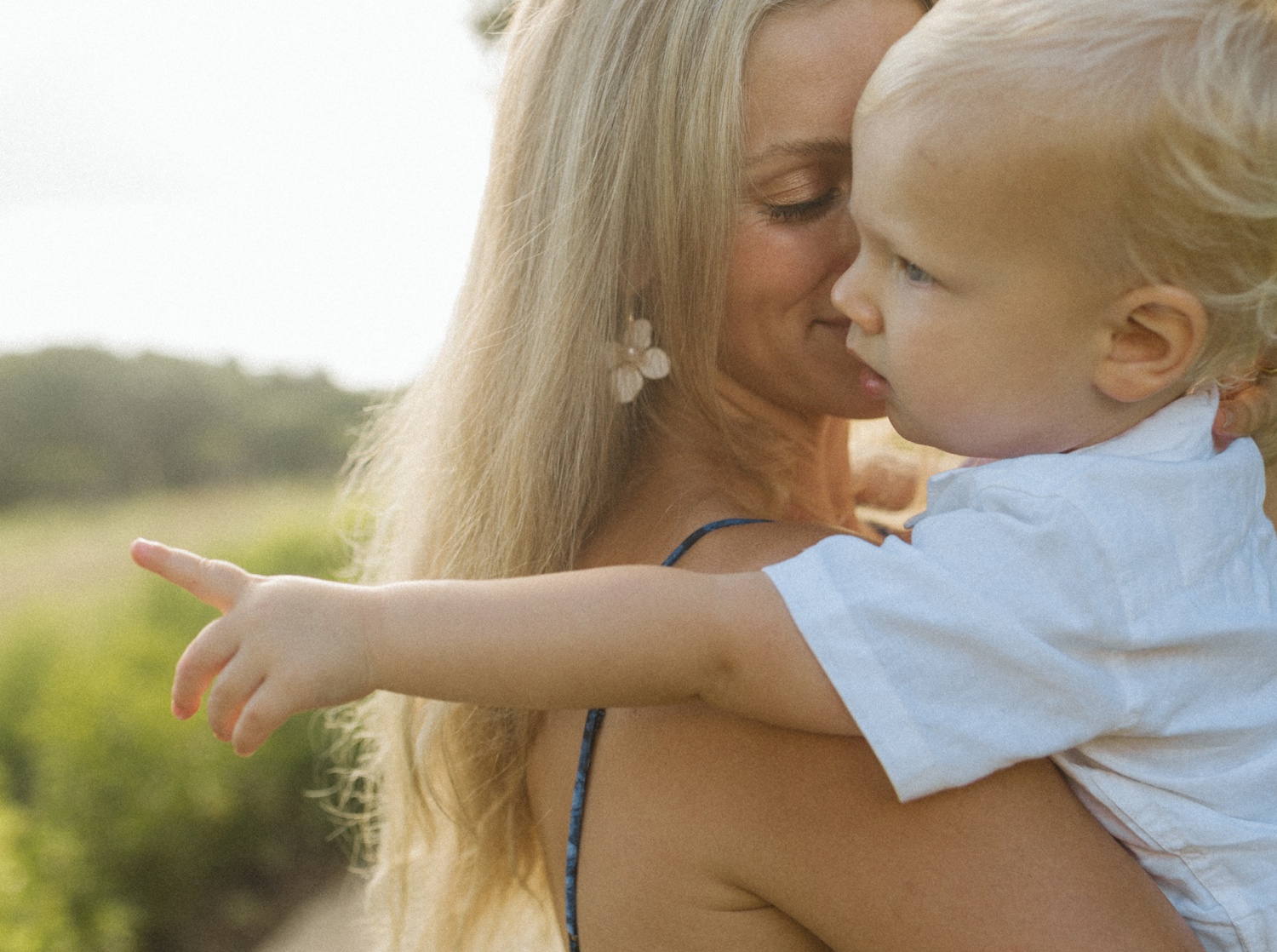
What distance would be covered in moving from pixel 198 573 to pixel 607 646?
0.43 meters

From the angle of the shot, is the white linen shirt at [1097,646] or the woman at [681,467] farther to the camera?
the woman at [681,467]

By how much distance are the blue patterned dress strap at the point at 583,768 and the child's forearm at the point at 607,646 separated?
336 mm

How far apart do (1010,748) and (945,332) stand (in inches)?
19.6

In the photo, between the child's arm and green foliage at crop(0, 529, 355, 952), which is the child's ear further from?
green foliage at crop(0, 529, 355, 952)

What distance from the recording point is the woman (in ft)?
4.25

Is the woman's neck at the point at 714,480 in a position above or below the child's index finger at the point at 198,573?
below

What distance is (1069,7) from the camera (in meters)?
1.31

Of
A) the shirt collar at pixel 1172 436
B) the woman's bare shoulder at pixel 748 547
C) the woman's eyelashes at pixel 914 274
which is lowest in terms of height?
the woman's bare shoulder at pixel 748 547

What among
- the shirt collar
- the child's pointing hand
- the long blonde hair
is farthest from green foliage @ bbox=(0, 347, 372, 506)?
the shirt collar

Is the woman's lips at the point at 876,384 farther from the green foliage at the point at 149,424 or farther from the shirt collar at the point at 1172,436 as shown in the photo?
the green foliage at the point at 149,424

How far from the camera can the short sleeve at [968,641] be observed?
118 centimetres

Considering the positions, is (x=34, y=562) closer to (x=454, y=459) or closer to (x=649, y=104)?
(x=454, y=459)

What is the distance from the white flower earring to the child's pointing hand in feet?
2.43

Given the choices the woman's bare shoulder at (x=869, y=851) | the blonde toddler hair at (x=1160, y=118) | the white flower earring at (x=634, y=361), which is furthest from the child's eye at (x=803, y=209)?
the woman's bare shoulder at (x=869, y=851)
